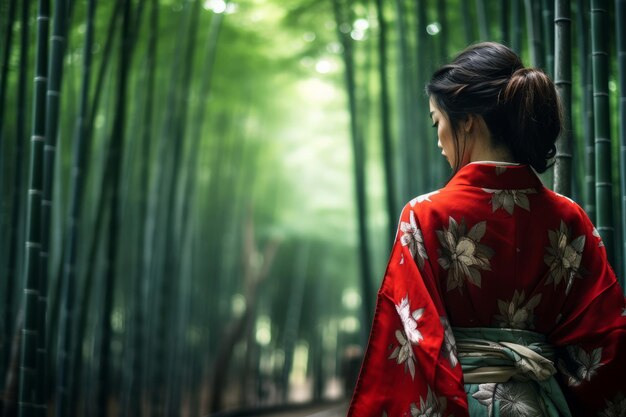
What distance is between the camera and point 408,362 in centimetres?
121

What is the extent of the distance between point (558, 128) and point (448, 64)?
0.24 m

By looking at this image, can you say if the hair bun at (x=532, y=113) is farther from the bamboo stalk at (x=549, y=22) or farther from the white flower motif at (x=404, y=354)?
the bamboo stalk at (x=549, y=22)

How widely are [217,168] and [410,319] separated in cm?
685

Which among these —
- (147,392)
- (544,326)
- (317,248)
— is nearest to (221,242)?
(147,392)

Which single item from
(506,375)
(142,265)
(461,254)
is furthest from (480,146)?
(142,265)

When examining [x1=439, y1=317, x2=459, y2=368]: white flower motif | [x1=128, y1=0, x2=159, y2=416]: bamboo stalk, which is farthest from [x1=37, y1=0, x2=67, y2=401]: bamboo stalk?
[x1=128, y1=0, x2=159, y2=416]: bamboo stalk

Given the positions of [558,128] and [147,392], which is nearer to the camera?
[558,128]

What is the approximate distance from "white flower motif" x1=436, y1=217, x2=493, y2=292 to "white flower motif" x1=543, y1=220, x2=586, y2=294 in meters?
0.13

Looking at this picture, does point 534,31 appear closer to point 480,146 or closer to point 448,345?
point 480,146

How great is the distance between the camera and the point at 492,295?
1.23m

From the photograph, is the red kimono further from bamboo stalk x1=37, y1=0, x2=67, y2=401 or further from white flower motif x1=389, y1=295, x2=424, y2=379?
bamboo stalk x1=37, y1=0, x2=67, y2=401

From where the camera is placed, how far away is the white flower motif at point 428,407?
1.16 m

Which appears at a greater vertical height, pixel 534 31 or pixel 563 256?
pixel 534 31

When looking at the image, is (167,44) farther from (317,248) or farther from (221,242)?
(317,248)
